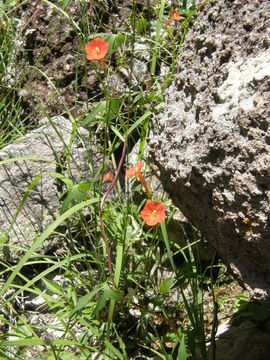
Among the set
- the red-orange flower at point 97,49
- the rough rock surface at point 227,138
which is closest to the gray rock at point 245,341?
the rough rock surface at point 227,138

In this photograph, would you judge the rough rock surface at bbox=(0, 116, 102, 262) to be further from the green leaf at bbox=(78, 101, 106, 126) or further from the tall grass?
the green leaf at bbox=(78, 101, 106, 126)

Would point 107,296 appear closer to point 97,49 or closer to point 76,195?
point 76,195

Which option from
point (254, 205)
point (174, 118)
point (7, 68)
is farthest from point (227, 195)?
point (7, 68)

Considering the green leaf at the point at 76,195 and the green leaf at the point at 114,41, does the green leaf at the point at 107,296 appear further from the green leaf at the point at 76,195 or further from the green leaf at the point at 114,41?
the green leaf at the point at 114,41

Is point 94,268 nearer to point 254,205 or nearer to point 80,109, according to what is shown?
point 80,109

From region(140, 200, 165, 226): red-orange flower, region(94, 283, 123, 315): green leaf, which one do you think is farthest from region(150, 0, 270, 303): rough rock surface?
region(94, 283, 123, 315): green leaf

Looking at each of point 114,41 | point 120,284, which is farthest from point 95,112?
point 120,284
